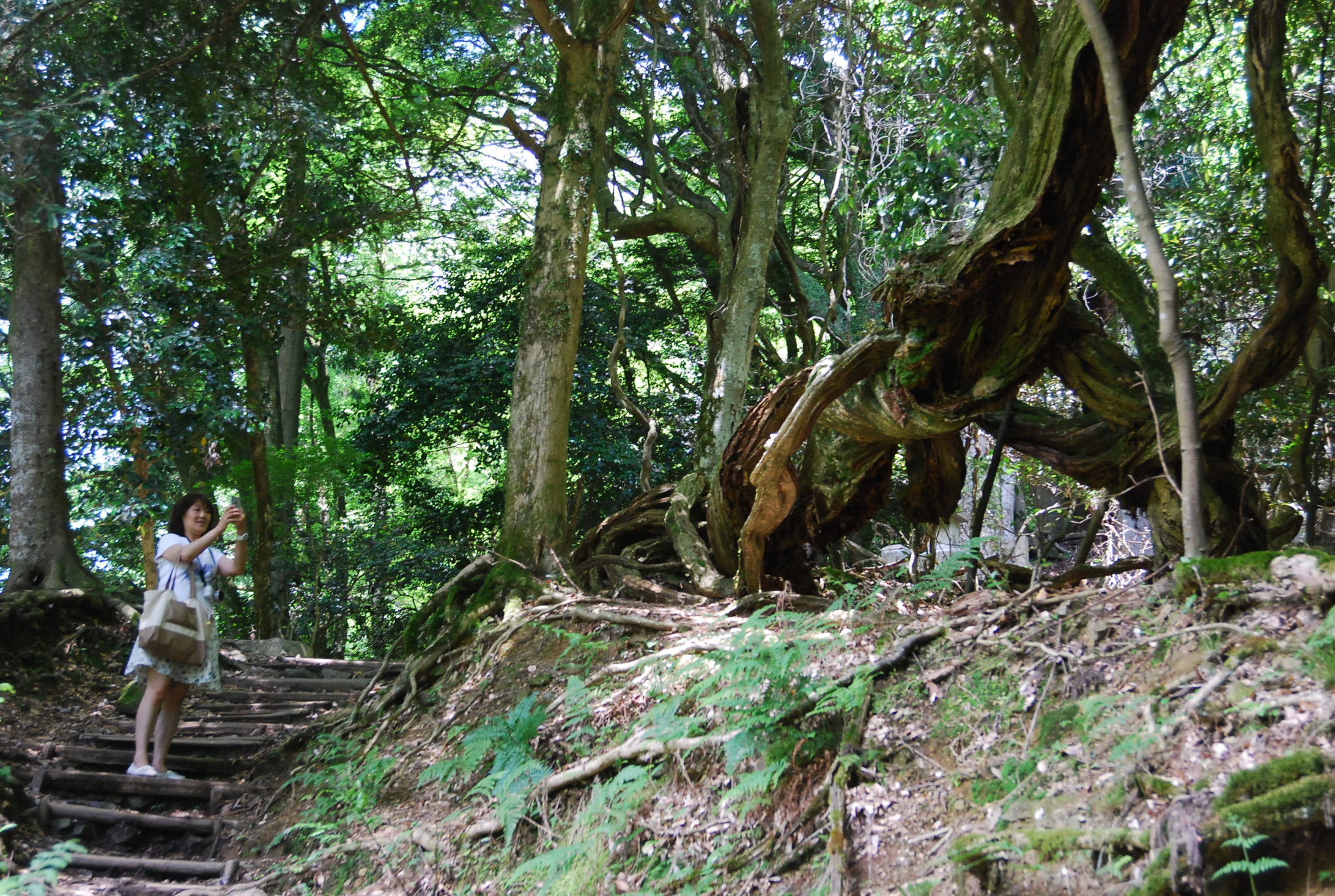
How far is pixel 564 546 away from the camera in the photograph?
7562mm

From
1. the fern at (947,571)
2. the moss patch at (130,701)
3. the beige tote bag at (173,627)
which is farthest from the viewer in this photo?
the moss patch at (130,701)

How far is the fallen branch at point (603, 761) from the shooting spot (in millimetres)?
4164

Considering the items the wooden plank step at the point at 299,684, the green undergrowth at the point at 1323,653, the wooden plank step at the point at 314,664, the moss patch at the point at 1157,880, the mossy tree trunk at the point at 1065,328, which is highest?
the mossy tree trunk at the point at 1065,328

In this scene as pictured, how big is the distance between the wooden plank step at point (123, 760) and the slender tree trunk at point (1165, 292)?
19.8ft

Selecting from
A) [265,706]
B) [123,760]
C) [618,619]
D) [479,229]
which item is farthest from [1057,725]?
[479,229]

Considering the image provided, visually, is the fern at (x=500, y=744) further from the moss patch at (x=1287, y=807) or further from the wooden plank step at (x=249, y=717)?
the moss patch at (x=1287, y=807)

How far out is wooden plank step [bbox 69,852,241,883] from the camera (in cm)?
512

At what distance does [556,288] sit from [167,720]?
13.3 feet

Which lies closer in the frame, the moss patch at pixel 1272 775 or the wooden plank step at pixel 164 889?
the moss patch at pixel 1272 775

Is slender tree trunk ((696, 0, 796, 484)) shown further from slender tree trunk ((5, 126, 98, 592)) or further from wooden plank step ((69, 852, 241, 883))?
slender tree trunk ((5, 126, 98, 592))

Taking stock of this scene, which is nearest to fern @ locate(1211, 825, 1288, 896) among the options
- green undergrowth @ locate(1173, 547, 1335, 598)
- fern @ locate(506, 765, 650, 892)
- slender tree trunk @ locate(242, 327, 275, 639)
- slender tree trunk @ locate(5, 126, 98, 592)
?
green undergrowth @ locate(1173, 547, 1335, 598)

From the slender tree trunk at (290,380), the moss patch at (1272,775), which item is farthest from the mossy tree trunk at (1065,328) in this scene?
the slender tree trunk at (290,380)

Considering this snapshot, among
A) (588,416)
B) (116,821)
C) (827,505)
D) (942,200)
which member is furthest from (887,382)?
(588,416)

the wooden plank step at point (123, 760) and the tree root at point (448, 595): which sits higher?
the tree root at point (448, 595)
